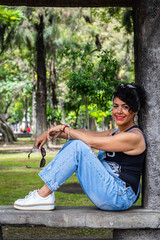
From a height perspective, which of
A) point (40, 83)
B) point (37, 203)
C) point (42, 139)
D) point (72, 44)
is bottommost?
point (37, 203)

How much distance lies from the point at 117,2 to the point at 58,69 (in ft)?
86.2

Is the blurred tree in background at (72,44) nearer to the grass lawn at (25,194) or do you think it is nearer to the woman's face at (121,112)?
the grass lawn at (25,194)

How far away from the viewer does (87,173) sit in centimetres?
312

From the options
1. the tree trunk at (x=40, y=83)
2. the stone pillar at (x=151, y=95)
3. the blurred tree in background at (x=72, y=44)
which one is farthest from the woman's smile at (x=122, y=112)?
the tree trunk at (x=40, y=83)

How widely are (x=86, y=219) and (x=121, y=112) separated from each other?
983 mm

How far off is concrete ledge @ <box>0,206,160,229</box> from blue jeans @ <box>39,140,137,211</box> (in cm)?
13

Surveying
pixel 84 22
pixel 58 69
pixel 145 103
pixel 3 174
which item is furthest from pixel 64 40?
pixel 145 103

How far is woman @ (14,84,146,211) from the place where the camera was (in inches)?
123

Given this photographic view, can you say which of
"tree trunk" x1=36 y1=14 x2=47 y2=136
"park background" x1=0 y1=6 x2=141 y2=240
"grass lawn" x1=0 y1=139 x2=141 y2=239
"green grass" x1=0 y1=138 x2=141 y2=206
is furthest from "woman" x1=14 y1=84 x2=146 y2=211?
"tree trunk" x1=36 y1=14 x2=47 y2=136

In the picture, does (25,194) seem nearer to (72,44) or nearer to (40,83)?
(40,83)

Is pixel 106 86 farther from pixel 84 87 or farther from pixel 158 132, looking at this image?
pixel 158 132

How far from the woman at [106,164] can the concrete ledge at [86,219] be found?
0.38 feet

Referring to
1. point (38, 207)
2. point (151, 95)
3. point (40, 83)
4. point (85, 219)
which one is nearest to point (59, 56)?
point (40, 83)

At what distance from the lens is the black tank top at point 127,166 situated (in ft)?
10.6
